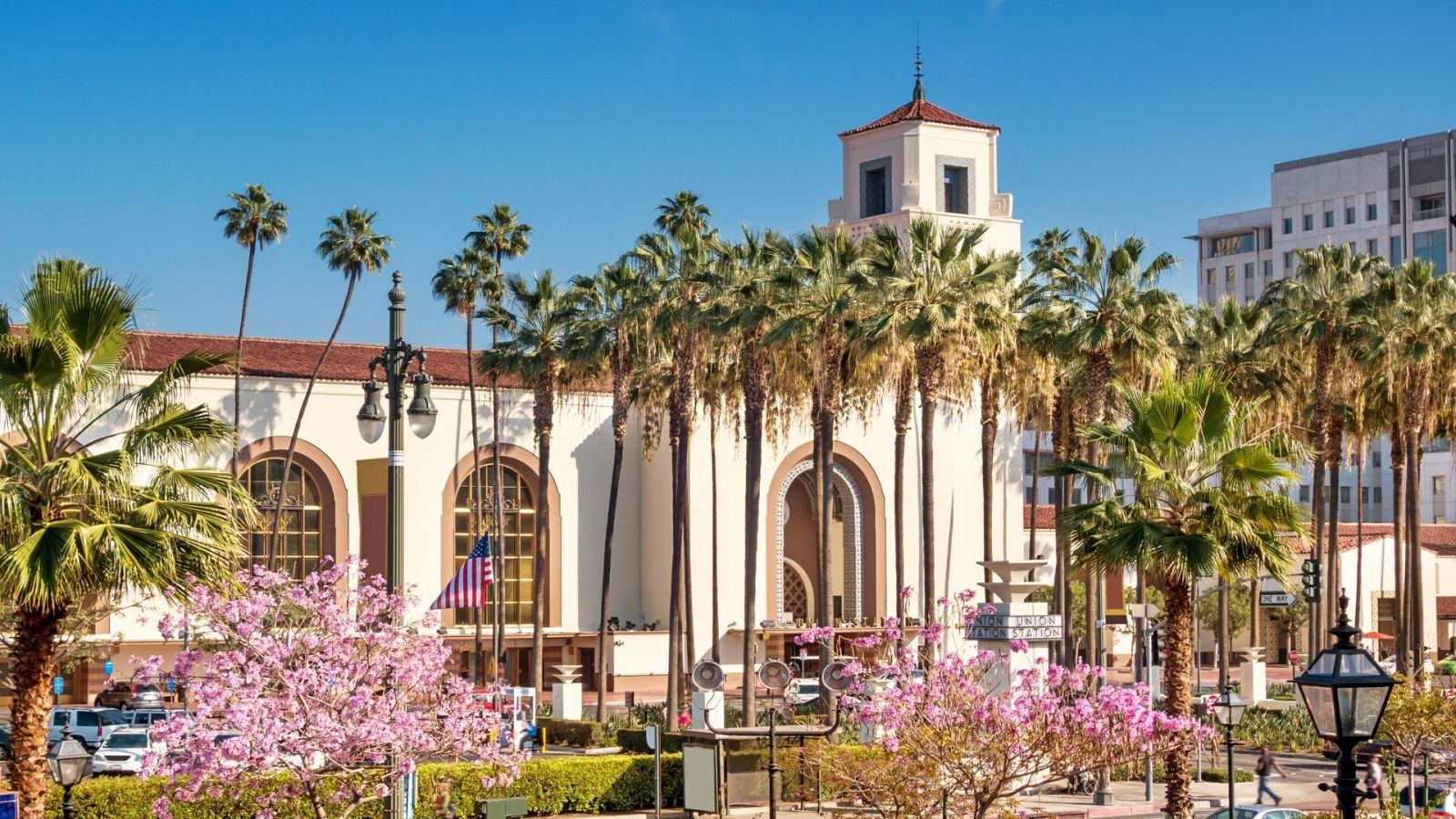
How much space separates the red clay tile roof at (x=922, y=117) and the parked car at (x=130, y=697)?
32.5m

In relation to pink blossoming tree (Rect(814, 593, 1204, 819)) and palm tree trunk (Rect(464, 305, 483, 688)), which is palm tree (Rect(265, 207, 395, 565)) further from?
pink blossoming tree (Rect(814, 593, 1204, 819))

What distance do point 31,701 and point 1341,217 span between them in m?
113

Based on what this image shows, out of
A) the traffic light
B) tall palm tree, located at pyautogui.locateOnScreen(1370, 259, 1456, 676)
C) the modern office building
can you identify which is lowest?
the traffic light

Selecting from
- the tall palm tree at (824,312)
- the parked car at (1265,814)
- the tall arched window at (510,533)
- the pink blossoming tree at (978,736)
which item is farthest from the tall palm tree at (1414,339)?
the pink blossoming tree at (978,736)

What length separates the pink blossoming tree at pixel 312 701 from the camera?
66.7ft

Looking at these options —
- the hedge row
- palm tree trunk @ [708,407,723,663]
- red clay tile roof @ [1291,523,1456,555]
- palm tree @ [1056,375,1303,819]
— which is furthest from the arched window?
red clay tile roof @ [1291,523,1456,555]

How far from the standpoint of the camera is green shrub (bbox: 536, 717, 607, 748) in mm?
42812

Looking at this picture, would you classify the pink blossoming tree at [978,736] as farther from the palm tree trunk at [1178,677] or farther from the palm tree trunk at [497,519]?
the palm tree trunk at [497,519]

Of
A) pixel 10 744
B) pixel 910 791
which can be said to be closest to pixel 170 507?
pixel 10 744

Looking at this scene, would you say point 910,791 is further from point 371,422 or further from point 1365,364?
point 1365,364

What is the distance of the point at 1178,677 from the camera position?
25812 millimetres

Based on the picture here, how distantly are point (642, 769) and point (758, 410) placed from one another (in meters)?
12.8

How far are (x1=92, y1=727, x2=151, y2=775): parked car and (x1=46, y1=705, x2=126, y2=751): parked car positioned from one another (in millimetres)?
2619

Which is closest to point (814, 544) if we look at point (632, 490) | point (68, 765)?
point (632, 490)
